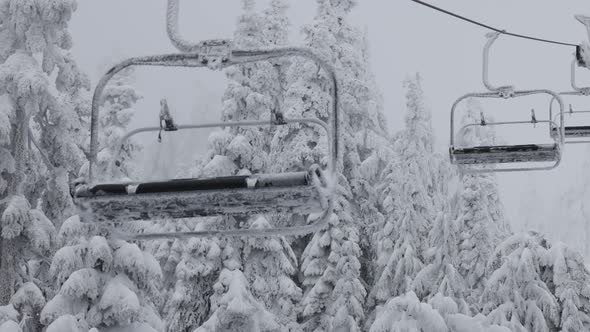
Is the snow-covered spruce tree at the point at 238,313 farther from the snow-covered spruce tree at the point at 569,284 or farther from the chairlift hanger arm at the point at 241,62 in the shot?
the chairlift hanger arm at the point at 241,62

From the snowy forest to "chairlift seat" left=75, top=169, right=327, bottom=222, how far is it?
9.18m

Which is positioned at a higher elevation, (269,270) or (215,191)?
(215,191)

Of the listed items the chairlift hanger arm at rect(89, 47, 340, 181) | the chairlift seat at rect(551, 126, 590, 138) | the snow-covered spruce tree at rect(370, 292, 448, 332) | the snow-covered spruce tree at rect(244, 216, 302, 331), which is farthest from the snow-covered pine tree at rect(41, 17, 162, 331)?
the chairlift hanger arm at rect(89, 47, 340, 181)

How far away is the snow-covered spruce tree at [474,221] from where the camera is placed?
91.7 feet

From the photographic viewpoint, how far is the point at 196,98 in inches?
4850

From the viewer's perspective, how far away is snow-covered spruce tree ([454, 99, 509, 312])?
2795 centimetres

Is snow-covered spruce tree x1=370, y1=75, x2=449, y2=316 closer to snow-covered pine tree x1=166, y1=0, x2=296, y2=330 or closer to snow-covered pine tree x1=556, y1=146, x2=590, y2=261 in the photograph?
snow-covered pine tree x1=166, y1=0, x2=296, y2=330

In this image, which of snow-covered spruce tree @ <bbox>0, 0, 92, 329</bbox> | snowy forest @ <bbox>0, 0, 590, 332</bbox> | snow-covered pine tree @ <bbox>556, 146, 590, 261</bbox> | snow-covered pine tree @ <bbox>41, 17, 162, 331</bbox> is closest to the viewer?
snow-covered pine tree @ <bbox>41, 17, 162, 331</bbox>

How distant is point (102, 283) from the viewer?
1655 cm

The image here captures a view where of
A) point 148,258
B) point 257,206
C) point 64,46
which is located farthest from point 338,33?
point 257,206

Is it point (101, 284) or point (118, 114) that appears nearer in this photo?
point (101, 284)

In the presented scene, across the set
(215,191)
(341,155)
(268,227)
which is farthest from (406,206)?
(215,191)

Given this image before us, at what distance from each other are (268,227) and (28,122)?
6599mm

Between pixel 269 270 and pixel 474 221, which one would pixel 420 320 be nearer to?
pixel 269 270
